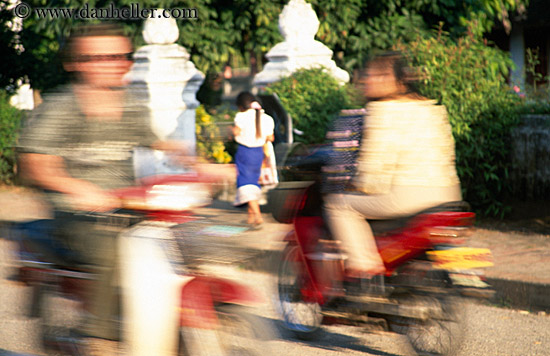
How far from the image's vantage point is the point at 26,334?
5180 millimetres

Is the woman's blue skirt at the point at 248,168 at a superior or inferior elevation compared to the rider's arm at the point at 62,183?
inferior

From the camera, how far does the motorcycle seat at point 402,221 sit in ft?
13.3

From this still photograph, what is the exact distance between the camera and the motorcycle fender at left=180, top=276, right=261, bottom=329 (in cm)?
315

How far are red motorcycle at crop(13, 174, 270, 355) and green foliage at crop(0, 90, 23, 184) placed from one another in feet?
29.6

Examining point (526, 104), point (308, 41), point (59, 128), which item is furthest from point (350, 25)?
point (59, 128)

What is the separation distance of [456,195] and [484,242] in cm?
363

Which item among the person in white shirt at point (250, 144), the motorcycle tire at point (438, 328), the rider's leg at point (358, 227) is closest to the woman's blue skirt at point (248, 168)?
the person in white shirt at point (250, 144)

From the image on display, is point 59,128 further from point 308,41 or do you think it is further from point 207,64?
point 207,64

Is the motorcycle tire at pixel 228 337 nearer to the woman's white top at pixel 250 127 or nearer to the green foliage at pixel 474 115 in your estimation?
the woman's white top at pixel 250 127

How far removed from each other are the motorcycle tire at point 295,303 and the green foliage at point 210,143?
5800 mm

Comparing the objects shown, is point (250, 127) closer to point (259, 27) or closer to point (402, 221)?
point (402, 221)

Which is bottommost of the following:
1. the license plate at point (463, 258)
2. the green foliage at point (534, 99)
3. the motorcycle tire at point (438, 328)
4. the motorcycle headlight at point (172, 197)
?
the motorcycle tire at point (438, 328)

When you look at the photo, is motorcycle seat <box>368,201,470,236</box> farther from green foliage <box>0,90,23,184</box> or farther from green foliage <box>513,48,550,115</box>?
green foliage <box>0,90,23,184</box>

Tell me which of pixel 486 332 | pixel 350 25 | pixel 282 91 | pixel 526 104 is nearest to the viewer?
pixel 486 332
